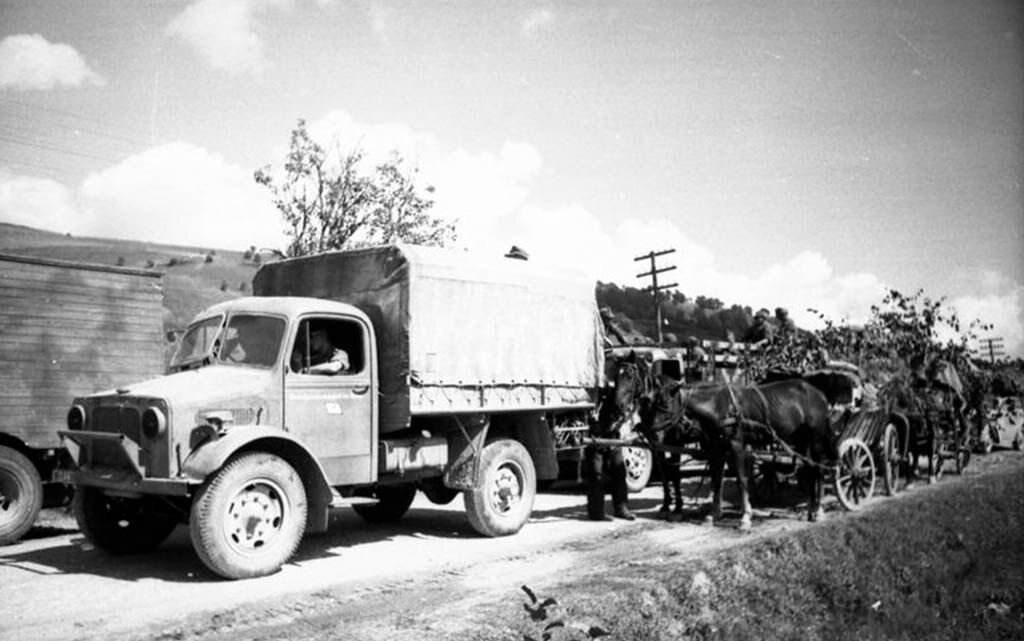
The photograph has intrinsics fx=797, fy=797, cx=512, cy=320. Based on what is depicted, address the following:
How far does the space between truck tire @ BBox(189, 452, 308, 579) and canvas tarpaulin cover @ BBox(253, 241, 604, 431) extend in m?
1.64

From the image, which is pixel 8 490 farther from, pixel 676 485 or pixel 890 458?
pixel 890 458

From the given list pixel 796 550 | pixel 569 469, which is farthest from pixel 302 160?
pixel 796 550

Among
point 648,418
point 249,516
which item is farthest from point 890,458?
point 249,516

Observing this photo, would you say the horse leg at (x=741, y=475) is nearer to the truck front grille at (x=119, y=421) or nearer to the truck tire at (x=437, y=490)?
the truck tire at (x=437, y=490)

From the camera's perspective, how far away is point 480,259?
10055 millimetres

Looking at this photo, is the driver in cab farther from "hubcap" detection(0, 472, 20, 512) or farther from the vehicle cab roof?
"hubcap" detection(0, 472, 20, 512)

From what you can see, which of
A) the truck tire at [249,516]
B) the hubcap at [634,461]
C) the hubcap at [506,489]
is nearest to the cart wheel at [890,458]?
the hubcap at [634,461]

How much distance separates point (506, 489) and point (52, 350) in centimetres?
615

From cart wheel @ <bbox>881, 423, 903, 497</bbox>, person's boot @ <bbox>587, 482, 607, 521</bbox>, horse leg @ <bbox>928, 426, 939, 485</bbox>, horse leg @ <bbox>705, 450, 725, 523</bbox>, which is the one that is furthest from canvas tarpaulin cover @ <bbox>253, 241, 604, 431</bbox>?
horse leg @ <bbox>928, 426, 939, 485</bbox>

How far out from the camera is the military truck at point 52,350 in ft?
31.0

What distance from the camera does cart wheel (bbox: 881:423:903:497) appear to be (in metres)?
13.3

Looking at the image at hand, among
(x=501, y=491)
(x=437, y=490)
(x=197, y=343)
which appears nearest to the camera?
(x=197, y=343)

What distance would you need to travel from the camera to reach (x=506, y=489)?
32.8 ft

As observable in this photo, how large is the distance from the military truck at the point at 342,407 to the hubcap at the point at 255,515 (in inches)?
0.5
